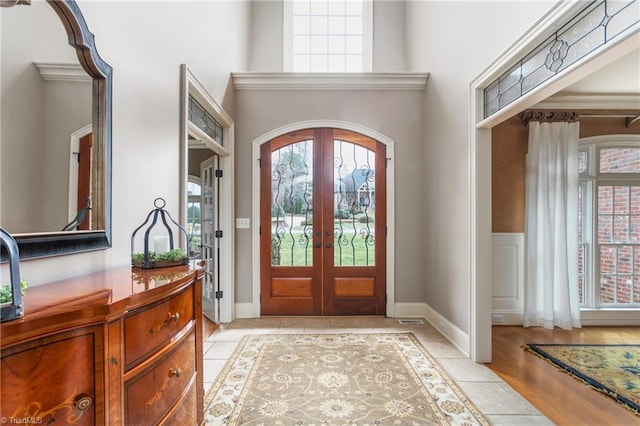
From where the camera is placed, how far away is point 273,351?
2826 mm

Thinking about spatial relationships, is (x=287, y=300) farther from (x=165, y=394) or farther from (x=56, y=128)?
(x=56, y=128)

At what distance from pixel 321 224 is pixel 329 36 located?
9.82ft

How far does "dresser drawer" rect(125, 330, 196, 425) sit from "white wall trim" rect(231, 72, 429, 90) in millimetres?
3213

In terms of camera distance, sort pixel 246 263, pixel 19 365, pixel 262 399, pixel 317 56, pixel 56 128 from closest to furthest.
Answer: pixel 19 365 < pixel 56 128 < pixel 262 399 < pixel 246 263 < pixel 317 56

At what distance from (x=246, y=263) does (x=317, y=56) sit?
3287mm

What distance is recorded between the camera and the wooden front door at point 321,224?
3.87m

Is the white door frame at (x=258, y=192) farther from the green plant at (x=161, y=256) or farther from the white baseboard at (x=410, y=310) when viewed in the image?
the green plant at (x=161, y=256)

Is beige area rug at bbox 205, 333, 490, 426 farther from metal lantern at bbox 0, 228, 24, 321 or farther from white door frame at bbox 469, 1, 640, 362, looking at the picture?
metal lantern at bbox 0, 228, 24, 321

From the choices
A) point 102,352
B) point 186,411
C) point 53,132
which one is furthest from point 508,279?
point 53,132

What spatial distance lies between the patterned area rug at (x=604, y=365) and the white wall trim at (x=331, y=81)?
317 cm

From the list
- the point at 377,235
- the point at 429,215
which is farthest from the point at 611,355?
the point at 377,235

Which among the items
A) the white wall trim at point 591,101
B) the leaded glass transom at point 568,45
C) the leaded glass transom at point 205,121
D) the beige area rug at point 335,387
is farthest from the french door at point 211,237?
the white wall trim at point 591,101

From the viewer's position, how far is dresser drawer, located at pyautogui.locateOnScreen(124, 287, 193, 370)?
98cm

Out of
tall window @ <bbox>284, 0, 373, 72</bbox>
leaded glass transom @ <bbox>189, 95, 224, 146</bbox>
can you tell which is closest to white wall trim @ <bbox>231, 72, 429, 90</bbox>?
leaded glass transom @ <bbox>189, 95, 224, 146</bbox>
